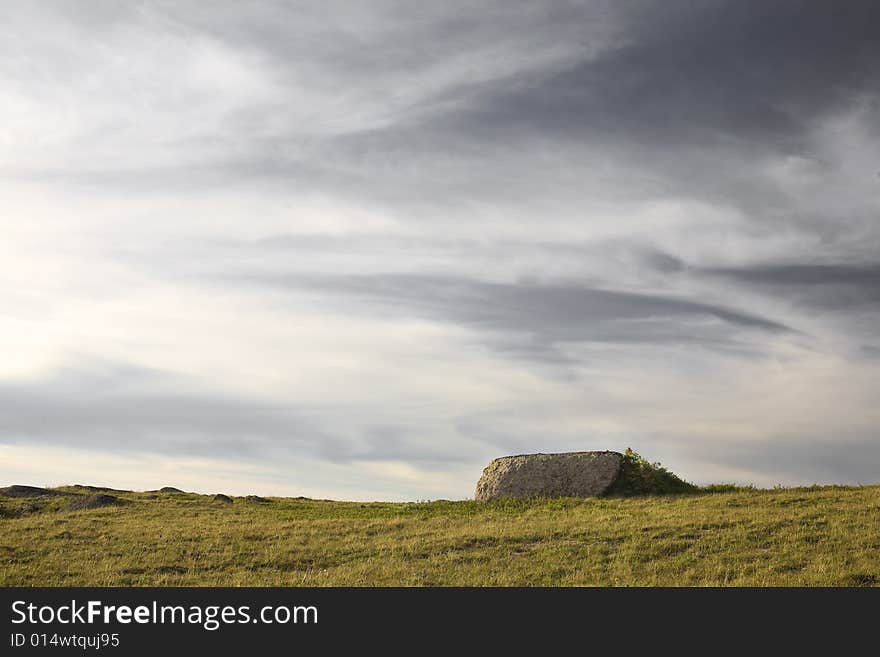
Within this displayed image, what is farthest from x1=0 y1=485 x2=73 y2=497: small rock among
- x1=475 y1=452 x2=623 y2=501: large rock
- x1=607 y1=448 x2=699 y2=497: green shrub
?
x1=607 y1=448 x2=699 y2=497: green shrub

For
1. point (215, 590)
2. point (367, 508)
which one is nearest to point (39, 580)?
point (215, 590)

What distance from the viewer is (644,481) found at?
36.3 meters

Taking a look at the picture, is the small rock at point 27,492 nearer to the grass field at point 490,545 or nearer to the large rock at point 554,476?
the grass field at point 490,545

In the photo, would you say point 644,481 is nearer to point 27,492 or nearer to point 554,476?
point 554,476

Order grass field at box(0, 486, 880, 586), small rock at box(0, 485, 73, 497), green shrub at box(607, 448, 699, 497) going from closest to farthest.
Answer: grass field at box(0, 486, 880, 586) < green shrub at box(607, 448, 699, 497) < small rock at box(0, 485, 73, 497)

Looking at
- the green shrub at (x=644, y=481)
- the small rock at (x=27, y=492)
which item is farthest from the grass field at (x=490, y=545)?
the small rock at (x=27, y=492)

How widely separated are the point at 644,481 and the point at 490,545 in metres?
14.7

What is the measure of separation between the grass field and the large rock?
5.95ft

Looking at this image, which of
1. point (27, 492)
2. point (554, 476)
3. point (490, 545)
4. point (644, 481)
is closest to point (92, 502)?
point (27, 492)

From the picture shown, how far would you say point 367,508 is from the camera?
3853 cm

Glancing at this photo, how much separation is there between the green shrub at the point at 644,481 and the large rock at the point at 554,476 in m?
0.43

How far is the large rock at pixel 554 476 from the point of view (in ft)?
118

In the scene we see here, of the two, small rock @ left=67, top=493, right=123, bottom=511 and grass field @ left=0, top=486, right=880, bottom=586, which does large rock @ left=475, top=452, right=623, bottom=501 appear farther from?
small rock @ left=67, top=493, right=123, bottom=511

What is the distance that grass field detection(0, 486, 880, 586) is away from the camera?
65.8 feet
